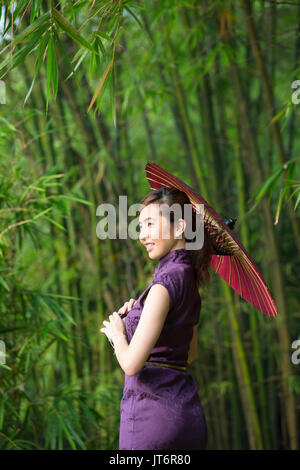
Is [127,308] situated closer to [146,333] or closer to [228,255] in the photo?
[146,333]

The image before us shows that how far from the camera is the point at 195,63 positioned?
2.46 m

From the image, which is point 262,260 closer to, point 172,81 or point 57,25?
point 172,81

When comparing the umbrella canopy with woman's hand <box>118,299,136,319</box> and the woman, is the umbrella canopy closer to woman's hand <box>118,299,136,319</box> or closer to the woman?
the woman

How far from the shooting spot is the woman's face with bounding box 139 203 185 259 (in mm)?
1311

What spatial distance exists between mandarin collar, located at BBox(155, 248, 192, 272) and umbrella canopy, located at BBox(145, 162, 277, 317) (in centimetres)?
8

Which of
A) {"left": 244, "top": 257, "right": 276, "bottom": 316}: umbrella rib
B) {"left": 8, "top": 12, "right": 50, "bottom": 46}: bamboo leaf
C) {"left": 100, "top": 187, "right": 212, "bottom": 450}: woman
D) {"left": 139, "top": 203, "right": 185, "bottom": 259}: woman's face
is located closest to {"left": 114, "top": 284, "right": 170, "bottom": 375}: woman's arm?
{"left": 100, "top": 187, "right": 212, "bottom": 450}: woman

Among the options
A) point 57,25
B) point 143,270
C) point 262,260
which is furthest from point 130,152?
point 57,25

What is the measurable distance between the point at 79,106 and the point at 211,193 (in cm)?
74

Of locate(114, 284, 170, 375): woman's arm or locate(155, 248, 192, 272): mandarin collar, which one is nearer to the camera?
locate(114, 284, 170, 375): woman's arm

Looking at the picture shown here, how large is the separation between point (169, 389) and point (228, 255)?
0.35 meters

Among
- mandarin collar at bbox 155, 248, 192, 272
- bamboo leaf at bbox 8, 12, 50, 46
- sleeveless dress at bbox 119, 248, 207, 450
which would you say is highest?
bamboo leaf at bbox 8, 12, 50, 46

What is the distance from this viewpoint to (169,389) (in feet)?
4.12

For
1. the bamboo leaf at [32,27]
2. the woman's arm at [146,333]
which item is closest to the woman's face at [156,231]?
the woman's arm at [146,333]

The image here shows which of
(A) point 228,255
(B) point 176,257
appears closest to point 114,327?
(B) point 176,257
